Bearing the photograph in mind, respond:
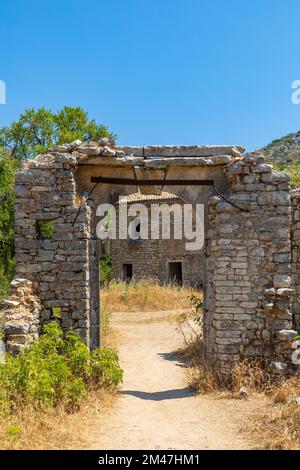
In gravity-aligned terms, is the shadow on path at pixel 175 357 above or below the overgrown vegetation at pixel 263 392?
below

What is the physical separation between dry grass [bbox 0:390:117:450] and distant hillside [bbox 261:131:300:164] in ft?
98.6

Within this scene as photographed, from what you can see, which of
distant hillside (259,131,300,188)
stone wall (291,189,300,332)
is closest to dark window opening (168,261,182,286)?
distant hillside (259,131,300,188)

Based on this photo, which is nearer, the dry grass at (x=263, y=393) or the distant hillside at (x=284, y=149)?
the dry grass at (x=263, y=393)

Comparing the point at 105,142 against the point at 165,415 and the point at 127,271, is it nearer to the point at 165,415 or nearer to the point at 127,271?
the point at 165,415

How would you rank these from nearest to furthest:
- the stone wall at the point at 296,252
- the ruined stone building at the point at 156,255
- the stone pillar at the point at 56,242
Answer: the stone pillar at the point at 56,242, the stone wall at the point at 296,252, the ruined stone building at the point at 156,255

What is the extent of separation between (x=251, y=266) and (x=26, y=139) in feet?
46.1

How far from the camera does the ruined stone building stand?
22.1 meters

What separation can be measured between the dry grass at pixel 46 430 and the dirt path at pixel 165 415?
169 mm

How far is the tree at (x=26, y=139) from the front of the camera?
1573 cm

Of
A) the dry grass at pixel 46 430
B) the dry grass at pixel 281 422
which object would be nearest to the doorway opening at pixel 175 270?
the dry grass at pixel 281 422

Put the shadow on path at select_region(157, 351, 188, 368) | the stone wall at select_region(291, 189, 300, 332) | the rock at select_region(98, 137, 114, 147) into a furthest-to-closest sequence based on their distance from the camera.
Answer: the shadow on path at select_region(157, 351, 188, 368), the stone wall at select_region(291, 189, 300, 332), the rock at select_region(98, 137, 114, 147)

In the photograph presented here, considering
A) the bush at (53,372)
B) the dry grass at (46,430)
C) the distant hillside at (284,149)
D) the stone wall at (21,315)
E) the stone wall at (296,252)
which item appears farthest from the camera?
the distant hillside at (284,149)

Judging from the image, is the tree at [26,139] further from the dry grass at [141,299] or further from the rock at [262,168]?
the rock at [262,168]

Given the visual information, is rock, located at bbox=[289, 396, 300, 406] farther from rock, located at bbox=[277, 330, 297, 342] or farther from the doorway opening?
the doorway opening
